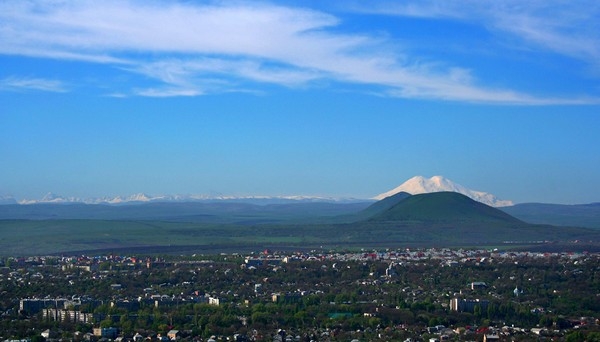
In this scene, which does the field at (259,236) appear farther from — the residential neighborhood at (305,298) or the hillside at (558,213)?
the hillside at (558,213)

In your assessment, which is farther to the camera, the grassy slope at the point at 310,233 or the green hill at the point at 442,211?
the green hill at the point at 442,211

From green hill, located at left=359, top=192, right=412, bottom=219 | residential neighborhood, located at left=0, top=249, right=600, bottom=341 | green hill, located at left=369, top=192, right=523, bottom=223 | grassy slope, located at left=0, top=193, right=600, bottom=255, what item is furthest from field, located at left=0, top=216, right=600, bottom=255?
green hill, located at left=359, top=192, right=412, bottom=219

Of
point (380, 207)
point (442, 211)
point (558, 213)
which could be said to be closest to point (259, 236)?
point (442, 211)

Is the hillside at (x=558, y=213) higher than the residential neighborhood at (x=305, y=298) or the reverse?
higher

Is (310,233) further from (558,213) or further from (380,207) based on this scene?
(558,213)

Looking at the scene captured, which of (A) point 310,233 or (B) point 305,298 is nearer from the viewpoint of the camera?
(B) point 305,298

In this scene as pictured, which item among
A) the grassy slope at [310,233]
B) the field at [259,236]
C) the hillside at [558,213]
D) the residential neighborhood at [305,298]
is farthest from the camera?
the hillside at [558,213]

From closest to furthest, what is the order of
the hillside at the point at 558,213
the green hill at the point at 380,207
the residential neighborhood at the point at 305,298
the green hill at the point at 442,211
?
the residential neighborhood at the point at 305,298 < the green hill at the point at 442,211 < the green hill at the point at 380,207 < the hillside at the point at 558,213

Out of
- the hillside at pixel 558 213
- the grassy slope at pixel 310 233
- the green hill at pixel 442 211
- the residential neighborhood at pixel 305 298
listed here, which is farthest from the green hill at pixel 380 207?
the residential neighborhood at pixel 305 298

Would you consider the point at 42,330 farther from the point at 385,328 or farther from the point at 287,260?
the point at 287,260
